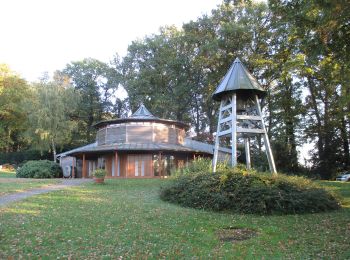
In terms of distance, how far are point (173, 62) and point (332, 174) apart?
2205 centimetres

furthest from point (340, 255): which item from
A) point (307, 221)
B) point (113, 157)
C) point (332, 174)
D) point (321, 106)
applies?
point (321, 106)

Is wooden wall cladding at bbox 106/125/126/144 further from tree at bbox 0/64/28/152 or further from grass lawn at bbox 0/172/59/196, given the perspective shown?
tree at bbox 0/64/28/152

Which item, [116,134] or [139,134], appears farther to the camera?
[116,134]

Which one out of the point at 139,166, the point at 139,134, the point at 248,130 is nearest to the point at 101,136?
the point at 139,134

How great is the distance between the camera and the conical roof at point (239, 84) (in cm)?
1770

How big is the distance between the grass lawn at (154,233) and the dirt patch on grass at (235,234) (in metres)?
0.13

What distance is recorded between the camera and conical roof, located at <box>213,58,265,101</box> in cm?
1770

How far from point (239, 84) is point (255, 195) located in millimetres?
6621

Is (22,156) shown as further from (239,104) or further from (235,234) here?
(235,234)

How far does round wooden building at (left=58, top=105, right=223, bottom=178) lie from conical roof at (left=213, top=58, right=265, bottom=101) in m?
13.5

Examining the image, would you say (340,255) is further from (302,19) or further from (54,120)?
(54,120)

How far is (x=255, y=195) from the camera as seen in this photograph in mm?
12844

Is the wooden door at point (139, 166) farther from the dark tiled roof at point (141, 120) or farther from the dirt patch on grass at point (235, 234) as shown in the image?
the dirt patch on grass at point (235, 234)

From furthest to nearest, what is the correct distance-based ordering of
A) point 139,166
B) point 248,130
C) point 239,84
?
point 139,166 → point 239,84 → point 248,130
